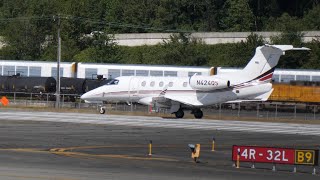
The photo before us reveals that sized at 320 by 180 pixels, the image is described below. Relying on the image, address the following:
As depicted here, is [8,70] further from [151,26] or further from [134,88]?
[151,26]

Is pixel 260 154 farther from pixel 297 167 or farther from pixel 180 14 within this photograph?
pixel 180 14

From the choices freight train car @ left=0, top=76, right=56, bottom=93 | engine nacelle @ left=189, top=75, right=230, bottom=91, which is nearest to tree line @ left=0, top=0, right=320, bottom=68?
freight train car @ left=0, top=76, right=56, bottom=93

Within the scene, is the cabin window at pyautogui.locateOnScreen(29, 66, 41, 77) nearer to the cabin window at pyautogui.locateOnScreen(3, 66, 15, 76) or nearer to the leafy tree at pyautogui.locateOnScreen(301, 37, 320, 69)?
the cabin window at pyautogui.locateOnScreen(3, 66, 15, 76)

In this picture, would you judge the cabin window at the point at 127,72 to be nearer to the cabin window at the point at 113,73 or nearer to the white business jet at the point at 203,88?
the cabin window at the point at 113,73

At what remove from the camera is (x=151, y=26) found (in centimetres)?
12112

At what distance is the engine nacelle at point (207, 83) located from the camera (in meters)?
55.9

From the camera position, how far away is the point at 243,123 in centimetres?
5462

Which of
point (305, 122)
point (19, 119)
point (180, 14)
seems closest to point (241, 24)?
point (180, 14)

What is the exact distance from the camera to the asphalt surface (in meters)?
25.5

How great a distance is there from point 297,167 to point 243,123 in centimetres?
2575

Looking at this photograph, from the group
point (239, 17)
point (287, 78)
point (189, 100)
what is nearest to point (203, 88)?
point (189, 100)

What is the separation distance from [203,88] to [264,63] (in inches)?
178

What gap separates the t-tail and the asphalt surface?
6.09m

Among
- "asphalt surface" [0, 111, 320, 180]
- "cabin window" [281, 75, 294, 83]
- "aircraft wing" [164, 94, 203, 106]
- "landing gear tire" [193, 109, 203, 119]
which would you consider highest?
"cabin window" [281, 75, 294, 83]
